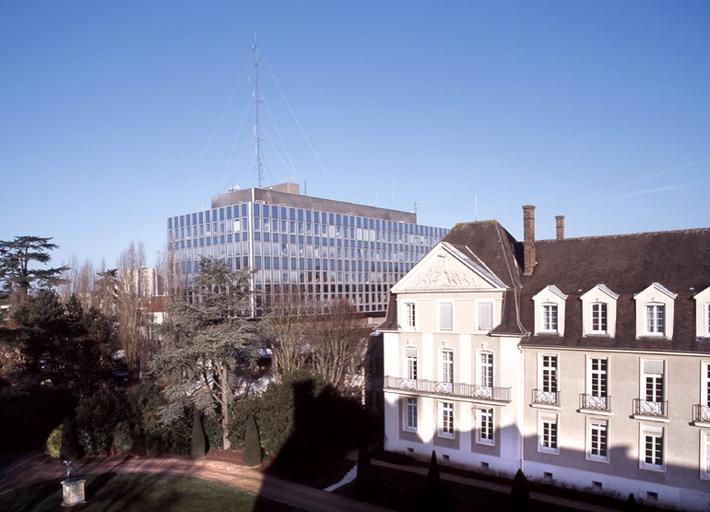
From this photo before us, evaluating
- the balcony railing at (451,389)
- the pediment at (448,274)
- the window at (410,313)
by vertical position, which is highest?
the pediment at (448,274)

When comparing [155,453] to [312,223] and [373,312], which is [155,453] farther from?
[373,312]

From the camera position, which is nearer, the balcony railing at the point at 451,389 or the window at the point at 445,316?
the balcony railing at the point at 451,389

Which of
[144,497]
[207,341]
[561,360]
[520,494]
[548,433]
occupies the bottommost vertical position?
[144,497]

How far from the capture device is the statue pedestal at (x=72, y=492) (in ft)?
86.2

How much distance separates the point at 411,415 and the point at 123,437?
17.1m

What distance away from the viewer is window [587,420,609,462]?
27438mm

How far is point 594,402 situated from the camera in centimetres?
2758

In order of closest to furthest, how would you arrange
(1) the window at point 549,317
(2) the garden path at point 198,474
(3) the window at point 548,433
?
1. (2) the garden path at point 198,474
2. (3) the window at point 548,433
3. (1) the window at point 549,317

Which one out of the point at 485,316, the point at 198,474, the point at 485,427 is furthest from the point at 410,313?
the point at 198,474

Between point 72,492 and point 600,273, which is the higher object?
point 600,273

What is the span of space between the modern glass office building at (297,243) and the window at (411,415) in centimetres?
3101

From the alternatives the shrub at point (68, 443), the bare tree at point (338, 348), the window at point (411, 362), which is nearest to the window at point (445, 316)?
the window at point (411, 362)

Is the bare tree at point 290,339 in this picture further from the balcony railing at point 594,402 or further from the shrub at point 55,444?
the balcony railing at point 594,402

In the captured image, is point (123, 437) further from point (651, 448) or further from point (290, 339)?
point (651, 448)
